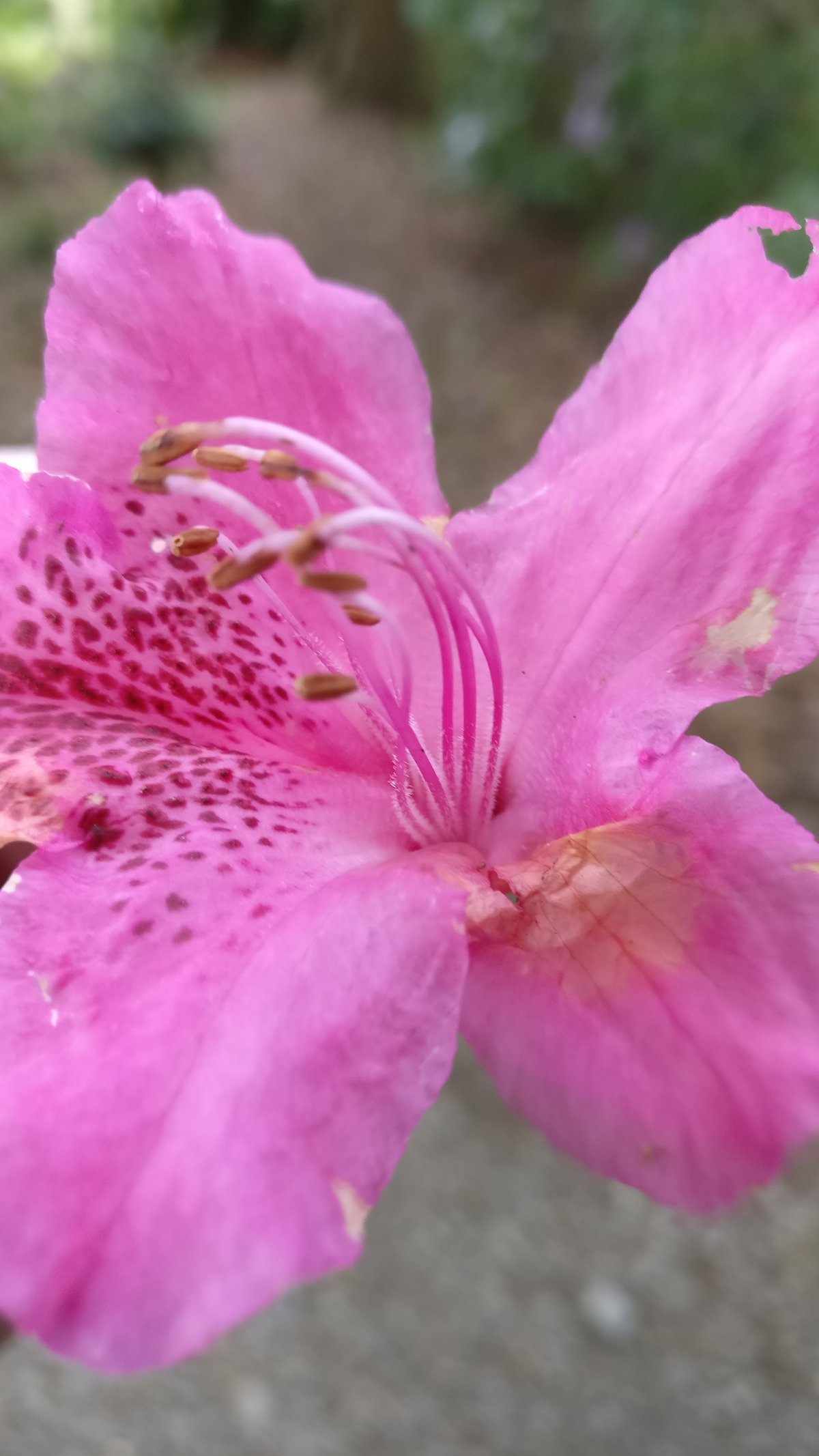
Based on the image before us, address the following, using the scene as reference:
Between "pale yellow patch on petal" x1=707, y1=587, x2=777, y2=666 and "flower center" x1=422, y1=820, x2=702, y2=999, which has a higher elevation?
"pale yellow patch on petal" x1=707, y1=587, x2=777, y2=666

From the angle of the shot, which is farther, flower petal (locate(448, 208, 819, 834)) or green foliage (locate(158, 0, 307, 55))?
green foliage (locate(158, 0, 307, 55))

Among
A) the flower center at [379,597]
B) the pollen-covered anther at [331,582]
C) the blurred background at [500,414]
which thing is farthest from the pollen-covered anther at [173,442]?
the blurred background at [500,414]

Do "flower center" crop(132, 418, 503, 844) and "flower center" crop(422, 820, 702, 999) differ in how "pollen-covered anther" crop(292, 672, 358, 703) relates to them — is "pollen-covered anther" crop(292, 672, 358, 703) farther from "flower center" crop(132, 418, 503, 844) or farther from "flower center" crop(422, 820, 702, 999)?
"flower center" crop(422, 820, 702, 999)

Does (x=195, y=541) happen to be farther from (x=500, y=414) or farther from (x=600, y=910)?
(x=500, y=414)

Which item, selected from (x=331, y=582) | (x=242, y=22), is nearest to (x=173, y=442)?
(x=331, y=582)

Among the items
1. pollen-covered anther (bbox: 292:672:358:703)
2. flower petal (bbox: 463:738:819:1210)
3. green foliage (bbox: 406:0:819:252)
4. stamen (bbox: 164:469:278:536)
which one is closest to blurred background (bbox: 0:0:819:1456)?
green foliage (bbox: 406:0:819:252)

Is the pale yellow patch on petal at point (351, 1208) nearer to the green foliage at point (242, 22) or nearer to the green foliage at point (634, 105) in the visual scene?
the green foliage at point (634, 105)

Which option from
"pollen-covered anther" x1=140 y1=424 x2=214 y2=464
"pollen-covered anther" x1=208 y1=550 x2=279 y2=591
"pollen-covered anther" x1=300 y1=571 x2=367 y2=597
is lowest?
"pollen-covered anther" x1=300 y1=571 x2=367 y2=597
